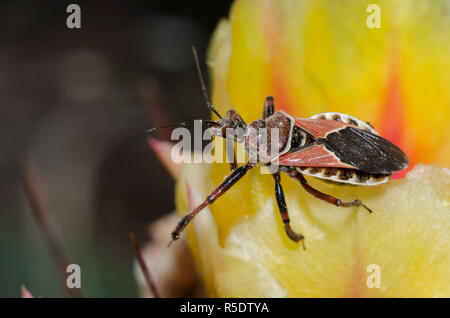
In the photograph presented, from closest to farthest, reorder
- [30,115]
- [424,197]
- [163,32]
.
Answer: [424,197]
[30,115]
[163,32]

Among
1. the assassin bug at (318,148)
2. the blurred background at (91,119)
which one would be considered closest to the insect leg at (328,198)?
the assassin bug at (318,148)

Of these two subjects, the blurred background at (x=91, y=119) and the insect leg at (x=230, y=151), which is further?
the blurred background at (x=91, y=119)

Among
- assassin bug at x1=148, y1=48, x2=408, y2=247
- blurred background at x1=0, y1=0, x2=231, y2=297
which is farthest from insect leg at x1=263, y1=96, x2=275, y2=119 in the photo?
blurred background at x1=0, y1=0, x2=231, y2=297

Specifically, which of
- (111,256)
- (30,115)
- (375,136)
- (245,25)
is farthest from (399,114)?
(30,115)

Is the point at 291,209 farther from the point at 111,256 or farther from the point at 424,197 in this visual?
the point at 111,256

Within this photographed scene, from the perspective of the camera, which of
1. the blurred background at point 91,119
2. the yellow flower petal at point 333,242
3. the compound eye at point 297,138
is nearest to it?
the yellow flower petal at point 333,242

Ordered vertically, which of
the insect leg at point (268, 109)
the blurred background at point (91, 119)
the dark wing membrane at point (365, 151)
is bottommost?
the blurred background at point (91, 119)

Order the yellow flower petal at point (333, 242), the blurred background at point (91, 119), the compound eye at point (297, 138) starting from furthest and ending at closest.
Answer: the blurred background at point (91, 119) < the compound eye at point (297, 138) < the yellow flower petal at point (333, 242)

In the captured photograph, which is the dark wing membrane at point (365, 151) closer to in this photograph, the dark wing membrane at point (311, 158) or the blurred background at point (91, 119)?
the dark wing membrane at point (311, 158)
